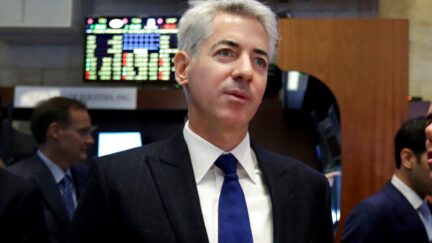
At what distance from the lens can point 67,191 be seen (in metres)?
2.78

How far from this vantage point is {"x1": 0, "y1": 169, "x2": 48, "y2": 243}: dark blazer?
1.80 meters

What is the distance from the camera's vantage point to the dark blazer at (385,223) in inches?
75.6

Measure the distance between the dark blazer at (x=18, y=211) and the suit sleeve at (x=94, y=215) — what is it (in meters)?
0.62

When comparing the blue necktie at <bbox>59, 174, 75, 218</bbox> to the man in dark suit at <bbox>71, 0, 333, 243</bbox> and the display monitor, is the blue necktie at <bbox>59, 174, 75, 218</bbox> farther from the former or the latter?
the display monitor

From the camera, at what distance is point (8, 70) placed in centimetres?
525

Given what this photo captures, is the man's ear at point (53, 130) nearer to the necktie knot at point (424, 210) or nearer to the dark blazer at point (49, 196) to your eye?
the dark blazer at point (49, 196)

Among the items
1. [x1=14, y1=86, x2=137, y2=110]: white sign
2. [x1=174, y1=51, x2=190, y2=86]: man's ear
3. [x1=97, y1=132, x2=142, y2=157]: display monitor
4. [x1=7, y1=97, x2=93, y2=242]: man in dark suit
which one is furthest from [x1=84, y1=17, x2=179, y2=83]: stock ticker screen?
[x1=174, y1=51, x2=190, y2=86]: man's ear

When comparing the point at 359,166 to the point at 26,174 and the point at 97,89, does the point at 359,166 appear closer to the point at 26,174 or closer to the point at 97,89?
the point at 26,174

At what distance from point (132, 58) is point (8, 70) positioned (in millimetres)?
1514

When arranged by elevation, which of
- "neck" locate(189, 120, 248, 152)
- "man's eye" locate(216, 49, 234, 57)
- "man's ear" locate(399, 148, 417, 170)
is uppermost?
"man's eye" locate(216, 49, 234, 57)

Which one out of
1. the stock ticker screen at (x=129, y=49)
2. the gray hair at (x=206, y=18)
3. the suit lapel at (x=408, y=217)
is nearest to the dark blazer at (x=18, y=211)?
the gray hair at (x=206, y=18)

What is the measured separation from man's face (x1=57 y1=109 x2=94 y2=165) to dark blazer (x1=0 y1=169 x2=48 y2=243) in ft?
3.03

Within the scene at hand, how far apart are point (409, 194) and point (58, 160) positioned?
1.72 meters

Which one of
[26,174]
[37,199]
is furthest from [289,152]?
[37,199]
